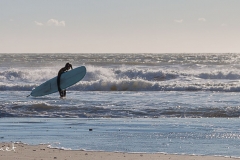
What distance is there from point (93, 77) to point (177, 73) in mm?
6137

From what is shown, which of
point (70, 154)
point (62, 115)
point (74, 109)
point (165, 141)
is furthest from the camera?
point (74, 109)

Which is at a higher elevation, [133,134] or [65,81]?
[65,81]

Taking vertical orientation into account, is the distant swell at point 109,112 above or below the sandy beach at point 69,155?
below

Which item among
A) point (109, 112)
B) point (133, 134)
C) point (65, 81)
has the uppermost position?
point (65, 81)

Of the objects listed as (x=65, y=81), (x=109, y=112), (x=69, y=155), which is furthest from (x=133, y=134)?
(x=65, y=81)

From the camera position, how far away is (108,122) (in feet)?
39.5

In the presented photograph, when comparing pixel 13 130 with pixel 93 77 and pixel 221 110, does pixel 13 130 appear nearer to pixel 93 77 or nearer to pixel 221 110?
pixel 221 110

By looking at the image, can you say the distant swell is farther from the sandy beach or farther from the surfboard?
the sandy beach

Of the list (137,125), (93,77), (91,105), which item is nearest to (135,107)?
(91,105)

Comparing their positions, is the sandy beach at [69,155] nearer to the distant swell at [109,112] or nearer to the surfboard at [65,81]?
the distant swell at [109,112]

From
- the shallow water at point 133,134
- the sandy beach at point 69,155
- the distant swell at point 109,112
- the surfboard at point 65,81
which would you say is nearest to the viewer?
the sandy beach at point 69,155

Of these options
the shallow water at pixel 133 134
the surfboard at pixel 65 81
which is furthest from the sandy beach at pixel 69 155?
the surfboard at pixel 65 81

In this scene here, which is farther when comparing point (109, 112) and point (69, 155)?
point (109, 112)

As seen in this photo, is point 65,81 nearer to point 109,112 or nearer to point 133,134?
point 109,112
